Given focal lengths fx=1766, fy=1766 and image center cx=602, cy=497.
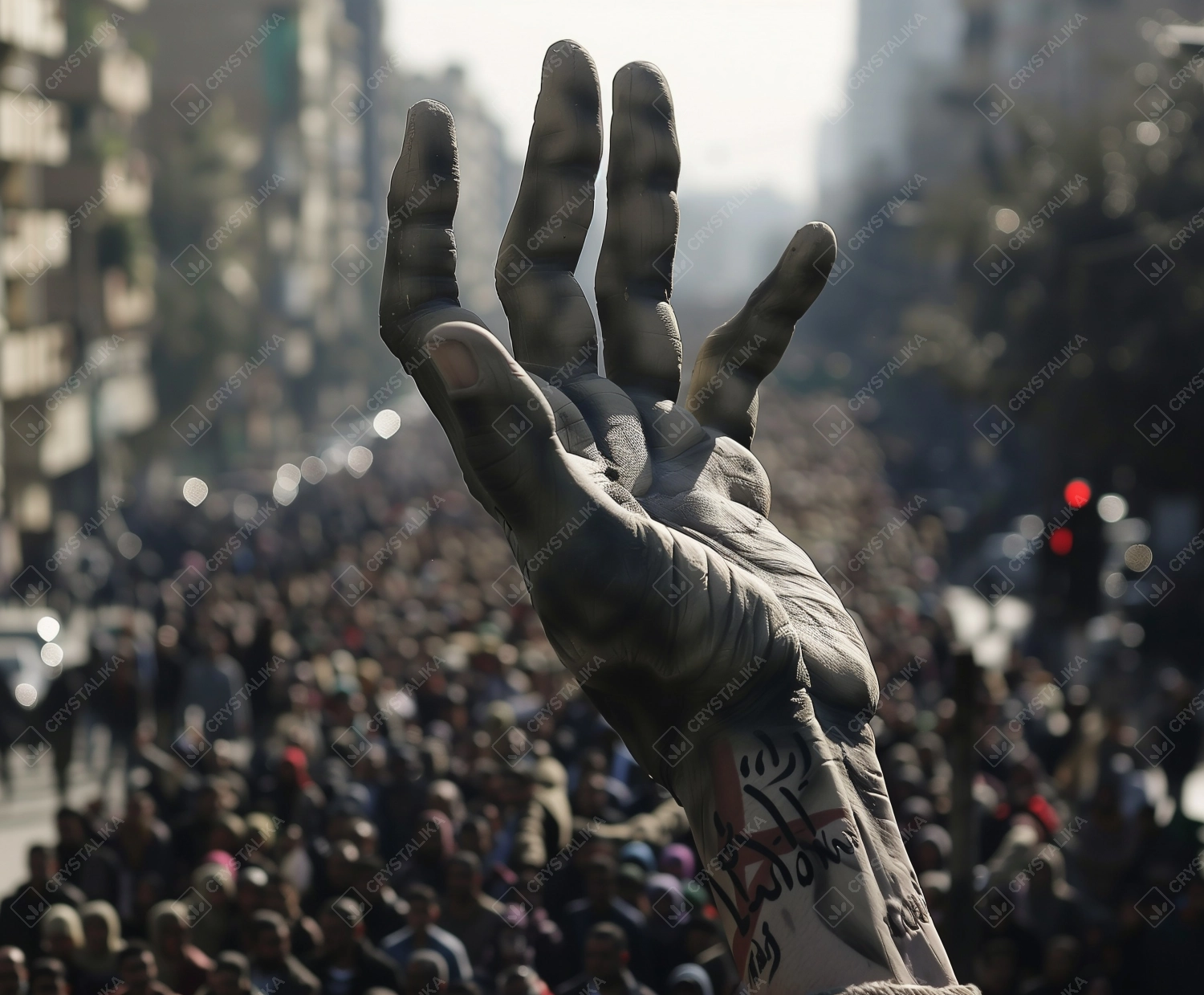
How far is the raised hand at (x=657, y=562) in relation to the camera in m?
3.38

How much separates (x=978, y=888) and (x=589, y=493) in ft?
19.4

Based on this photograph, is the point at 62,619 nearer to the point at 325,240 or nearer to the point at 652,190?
the point at 652,190

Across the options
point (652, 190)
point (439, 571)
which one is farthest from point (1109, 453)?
point (652, 190)

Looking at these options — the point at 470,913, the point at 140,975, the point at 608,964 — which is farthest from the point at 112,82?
the point at 608,964

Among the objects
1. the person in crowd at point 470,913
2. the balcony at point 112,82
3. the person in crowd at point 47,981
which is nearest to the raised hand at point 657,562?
the person in crowd at point 470,913

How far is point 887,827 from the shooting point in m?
3.75

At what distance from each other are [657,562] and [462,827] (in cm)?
569

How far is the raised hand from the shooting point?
338cm

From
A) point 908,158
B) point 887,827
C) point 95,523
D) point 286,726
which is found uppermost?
point 908,158

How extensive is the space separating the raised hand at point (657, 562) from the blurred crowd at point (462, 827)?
340 cm

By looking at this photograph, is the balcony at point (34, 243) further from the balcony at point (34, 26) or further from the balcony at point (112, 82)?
the balcony at point (34, 26)

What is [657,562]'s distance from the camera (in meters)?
3.45

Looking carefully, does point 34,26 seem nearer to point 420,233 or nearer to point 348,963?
point 348,963

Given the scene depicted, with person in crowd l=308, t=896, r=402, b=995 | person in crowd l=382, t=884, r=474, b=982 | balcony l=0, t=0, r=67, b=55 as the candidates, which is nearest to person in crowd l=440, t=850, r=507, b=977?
person in crowd l=382, t=884, r=474, b=982
